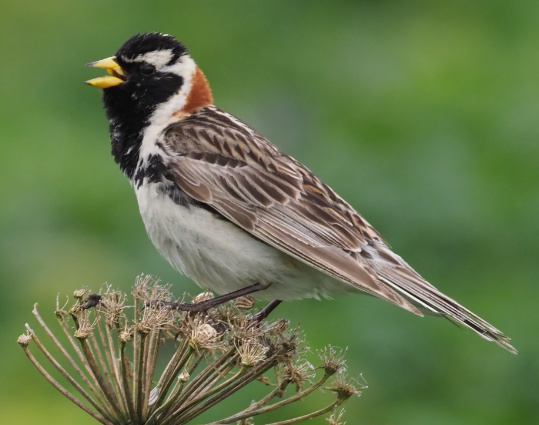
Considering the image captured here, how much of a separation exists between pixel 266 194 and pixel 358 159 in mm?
2667

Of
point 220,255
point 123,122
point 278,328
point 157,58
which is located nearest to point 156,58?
point 157,58

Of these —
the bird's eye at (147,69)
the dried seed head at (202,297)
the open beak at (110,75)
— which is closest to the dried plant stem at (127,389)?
the dried seed head at (202,297)

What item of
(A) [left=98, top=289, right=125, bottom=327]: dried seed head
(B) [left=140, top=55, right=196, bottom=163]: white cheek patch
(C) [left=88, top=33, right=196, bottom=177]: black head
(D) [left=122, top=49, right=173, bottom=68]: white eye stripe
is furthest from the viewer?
(D) [left=122, top=49, right=173, bottom=68]: white eye stripe

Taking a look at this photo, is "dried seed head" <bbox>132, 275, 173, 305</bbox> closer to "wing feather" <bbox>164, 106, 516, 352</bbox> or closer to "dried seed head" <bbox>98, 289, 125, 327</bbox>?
"dried seed head" <bbox>98, 289, 125, 327</bbox>

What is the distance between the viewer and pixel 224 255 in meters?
5.26

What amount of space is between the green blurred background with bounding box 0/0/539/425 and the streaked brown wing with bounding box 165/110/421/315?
1152 mm

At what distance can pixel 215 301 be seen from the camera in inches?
194

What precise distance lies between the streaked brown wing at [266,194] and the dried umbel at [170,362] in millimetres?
787

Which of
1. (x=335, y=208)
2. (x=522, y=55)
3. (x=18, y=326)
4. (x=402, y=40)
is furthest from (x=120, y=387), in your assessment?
(x=402, y=40)

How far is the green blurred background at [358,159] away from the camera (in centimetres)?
669

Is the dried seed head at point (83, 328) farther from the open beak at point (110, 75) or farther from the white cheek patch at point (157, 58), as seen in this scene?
the white cheek patch at point (157, 58)

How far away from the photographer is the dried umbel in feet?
12.9

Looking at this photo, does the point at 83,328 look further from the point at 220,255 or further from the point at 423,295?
the point at 423,295

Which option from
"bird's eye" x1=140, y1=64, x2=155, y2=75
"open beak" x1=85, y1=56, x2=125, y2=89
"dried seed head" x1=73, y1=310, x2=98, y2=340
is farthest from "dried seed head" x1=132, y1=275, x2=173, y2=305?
"bird's eye" x1=140, y1=64, x2=155, y2=75
